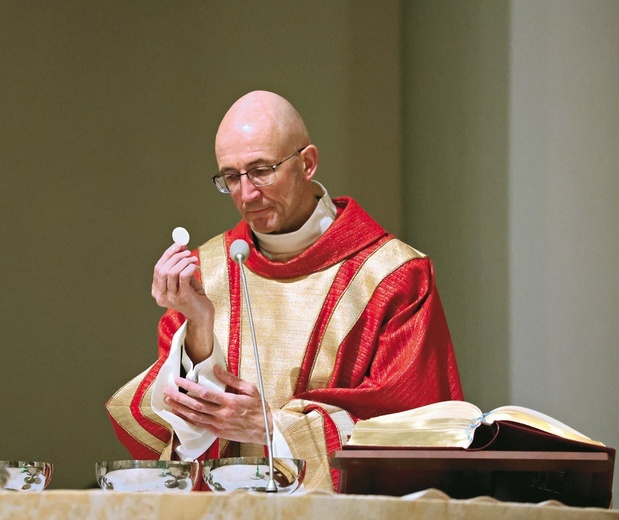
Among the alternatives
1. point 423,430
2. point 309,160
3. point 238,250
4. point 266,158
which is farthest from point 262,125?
point 423,430

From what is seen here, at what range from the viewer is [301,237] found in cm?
342

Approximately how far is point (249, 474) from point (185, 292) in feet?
3.57

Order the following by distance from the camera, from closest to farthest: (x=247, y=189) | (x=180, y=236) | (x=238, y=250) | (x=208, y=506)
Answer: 1. (x=208, y=506)
2. (x=238, y=250)
3. (x=180, y=236)
4. (x=247, y=189)

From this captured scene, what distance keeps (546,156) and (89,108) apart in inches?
80.8

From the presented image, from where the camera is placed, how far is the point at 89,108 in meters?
4.84

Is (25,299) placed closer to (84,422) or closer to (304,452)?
(84,422)

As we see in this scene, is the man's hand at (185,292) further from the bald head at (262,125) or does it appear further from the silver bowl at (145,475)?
the silver bowl at (145,475)

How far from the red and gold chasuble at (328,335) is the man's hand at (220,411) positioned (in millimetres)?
64

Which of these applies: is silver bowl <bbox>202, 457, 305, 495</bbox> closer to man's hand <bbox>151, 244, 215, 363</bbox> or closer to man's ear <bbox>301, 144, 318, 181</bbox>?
man's hand <bbox>151, 244, 215, 363</bbox>

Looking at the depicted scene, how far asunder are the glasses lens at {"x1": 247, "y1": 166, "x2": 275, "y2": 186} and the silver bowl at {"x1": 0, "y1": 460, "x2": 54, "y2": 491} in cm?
149

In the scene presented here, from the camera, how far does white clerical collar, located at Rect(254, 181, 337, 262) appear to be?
341 centimetres

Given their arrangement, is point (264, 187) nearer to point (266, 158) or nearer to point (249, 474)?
point (266, 158)

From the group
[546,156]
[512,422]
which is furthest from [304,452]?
[546,156]

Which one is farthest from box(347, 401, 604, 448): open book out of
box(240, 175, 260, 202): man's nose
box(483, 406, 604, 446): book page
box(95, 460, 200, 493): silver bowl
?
box(240, 175, 260, 202): man's nose
